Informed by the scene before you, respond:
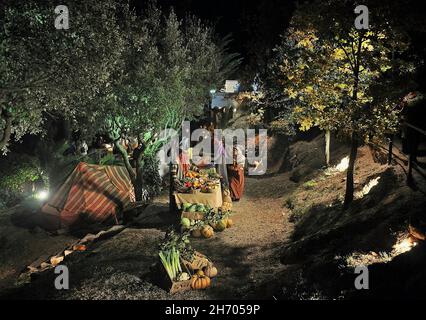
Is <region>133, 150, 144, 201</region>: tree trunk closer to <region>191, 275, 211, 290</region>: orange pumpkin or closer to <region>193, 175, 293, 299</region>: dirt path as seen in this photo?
<region>193, 175, 293, 299</region>: dirt path

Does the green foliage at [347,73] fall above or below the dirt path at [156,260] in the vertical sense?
above

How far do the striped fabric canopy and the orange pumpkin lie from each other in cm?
948

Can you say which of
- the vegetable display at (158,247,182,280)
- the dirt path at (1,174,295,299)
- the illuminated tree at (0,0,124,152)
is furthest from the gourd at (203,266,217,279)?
the illuminated tree at (0,0,124,152)

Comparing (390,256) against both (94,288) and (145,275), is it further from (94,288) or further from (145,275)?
(94,288)

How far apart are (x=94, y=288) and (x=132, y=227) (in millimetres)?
5418

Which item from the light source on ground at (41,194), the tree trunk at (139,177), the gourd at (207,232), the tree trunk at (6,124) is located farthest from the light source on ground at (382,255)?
the light source on ground at (41,194)

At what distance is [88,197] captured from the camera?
16.1 m

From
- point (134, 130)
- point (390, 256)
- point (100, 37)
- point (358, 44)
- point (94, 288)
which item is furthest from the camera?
point (134, 130)

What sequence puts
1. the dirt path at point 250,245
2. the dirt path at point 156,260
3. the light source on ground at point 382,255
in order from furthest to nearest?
the dirt path at point 250,245 < the dirt path at point 156,260 < the light source on ground at point 382,255

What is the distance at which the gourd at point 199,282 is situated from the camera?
25.6ft

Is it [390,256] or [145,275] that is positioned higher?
[390,256]

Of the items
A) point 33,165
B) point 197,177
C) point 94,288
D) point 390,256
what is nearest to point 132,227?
point 197,177

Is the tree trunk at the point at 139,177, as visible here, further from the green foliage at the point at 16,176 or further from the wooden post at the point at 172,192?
the green foliage at the point at 16,176

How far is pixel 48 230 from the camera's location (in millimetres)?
15539
